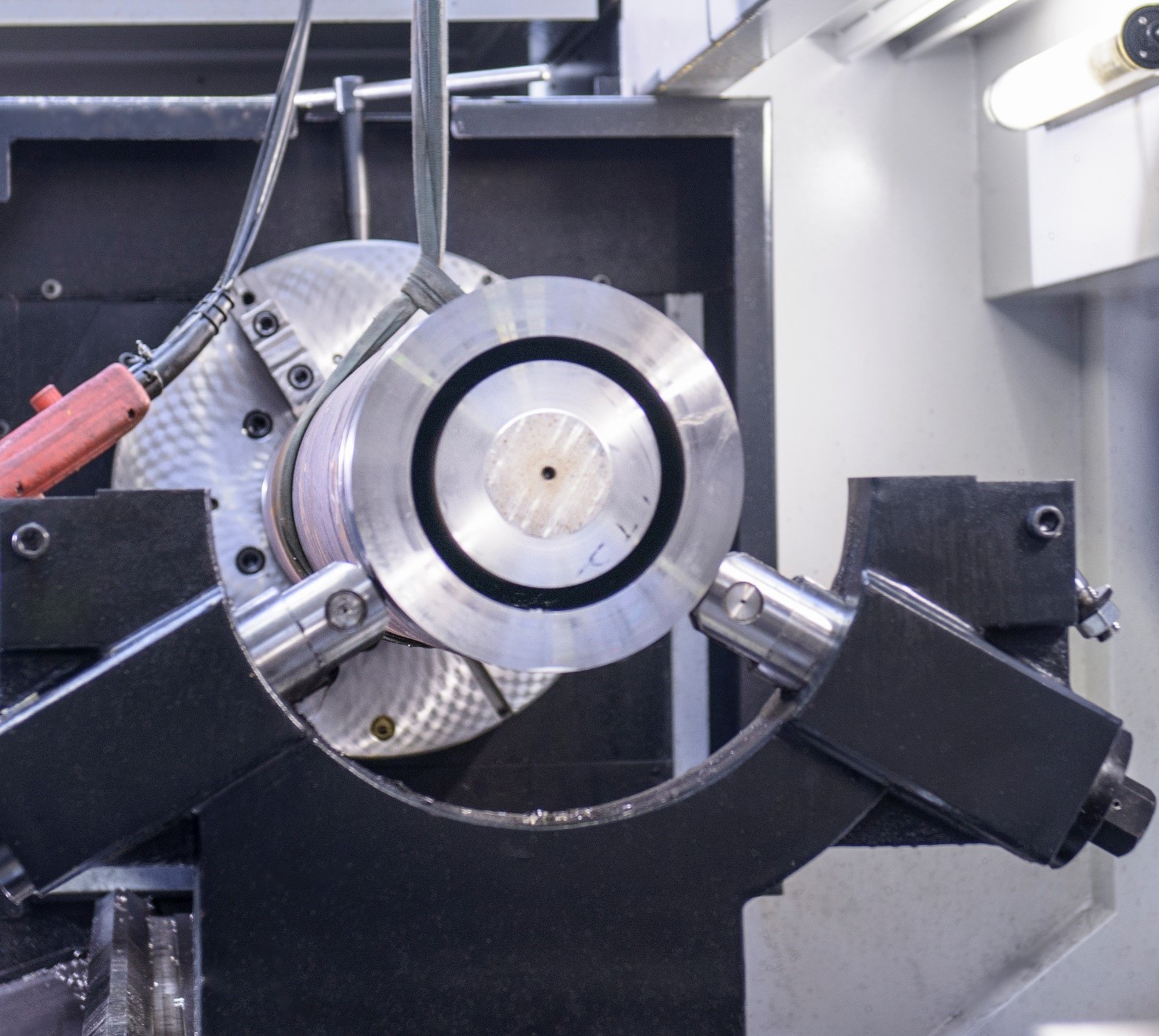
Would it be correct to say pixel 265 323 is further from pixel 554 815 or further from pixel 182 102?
pixel 554 815

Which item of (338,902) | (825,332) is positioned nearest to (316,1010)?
(338,902)

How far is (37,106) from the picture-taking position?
106 centimetres

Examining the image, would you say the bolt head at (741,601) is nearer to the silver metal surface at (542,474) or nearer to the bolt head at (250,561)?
the silver metal surface at (542,474)

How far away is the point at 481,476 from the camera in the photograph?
1.51 feet

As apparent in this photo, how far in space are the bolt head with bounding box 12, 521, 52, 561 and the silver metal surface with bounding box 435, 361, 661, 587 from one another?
0.55 ft

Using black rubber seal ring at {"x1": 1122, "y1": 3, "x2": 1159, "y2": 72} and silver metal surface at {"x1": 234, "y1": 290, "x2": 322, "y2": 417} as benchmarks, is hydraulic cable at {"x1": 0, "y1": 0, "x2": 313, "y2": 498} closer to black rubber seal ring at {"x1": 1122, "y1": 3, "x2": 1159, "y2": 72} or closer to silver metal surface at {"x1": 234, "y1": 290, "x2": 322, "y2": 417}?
silver metal surface at {"x1": 234, "y1": 290, "x2": 322, "y2": 417}

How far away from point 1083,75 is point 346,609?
0.83 m

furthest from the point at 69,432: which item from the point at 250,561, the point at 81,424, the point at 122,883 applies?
the point at 122,883

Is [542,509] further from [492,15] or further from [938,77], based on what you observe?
[938,77]

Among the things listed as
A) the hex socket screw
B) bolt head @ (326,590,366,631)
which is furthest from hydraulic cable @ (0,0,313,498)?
the hex socket screw

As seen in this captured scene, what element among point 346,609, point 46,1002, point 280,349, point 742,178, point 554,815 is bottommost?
point 46,1002

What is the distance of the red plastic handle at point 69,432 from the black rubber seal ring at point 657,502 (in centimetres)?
46

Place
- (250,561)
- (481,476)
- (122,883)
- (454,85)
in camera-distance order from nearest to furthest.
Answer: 1. (481,476)
2. (122,883)
3. (250,561)
4. (454,85)

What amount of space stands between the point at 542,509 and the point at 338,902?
0.63 feet
